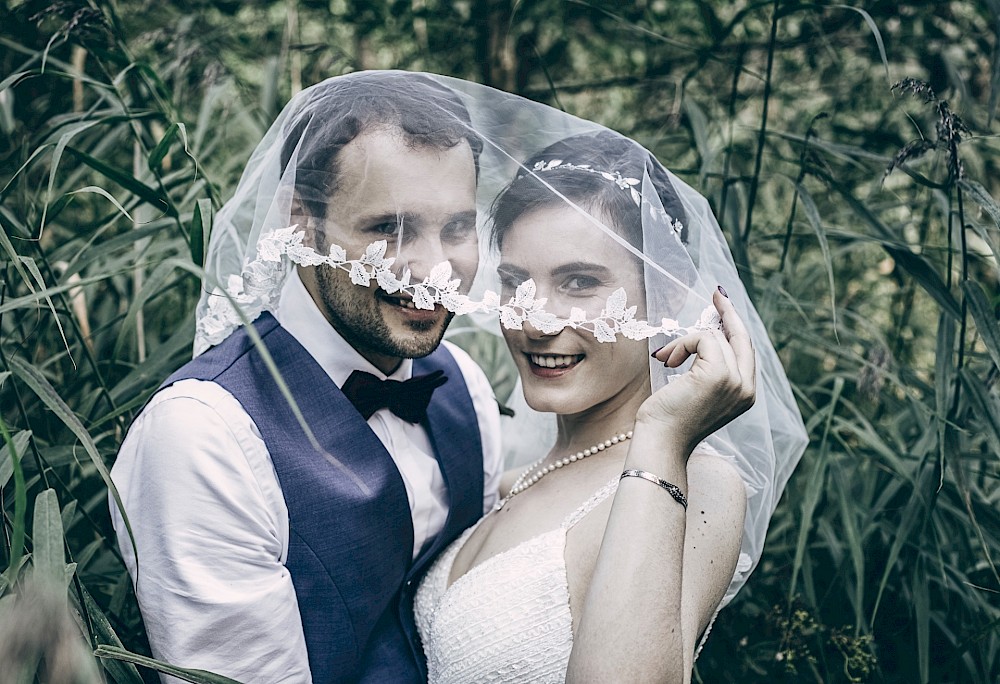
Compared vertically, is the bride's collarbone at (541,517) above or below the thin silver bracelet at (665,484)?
below

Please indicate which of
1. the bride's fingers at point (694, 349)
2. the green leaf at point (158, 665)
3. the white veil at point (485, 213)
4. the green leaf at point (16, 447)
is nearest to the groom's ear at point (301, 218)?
the white veil at point (485, 213)

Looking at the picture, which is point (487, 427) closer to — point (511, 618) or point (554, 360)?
point (554, 360)

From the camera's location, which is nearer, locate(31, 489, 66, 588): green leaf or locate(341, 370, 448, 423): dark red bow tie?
locate(31, 489, 66, 588): green leaf

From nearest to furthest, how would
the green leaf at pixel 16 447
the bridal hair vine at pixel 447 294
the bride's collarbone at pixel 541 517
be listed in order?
the green leaf at pixel 16 447
the bridal hair vine at pixel 447 294
the bride's collarbone at pixel 541 517

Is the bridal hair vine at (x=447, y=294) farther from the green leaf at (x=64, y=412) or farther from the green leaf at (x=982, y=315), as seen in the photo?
the green leaf at (x=982, y=315)

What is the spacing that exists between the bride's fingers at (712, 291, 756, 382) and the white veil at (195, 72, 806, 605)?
0.12 ft

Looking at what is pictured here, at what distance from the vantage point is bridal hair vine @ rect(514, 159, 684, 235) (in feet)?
5.38

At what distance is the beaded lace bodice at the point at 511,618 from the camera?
164 cm

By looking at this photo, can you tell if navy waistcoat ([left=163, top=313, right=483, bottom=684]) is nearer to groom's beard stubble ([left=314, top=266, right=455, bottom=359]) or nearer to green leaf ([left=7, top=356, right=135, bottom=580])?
groom's beard stubble ([left=314, top=266, right=455, bottom=359])

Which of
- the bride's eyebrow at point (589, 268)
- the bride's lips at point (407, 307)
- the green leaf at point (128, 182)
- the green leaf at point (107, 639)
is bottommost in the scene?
the green leaf at point (107, 639)

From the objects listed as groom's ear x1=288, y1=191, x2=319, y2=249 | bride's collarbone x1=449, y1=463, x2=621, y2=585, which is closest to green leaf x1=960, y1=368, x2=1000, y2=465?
bride's collarbone x1=449, y1=463, x2=621, y2=585

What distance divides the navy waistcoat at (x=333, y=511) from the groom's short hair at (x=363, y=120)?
322mm

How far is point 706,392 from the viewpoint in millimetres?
1457

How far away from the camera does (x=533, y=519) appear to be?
1.86 m
